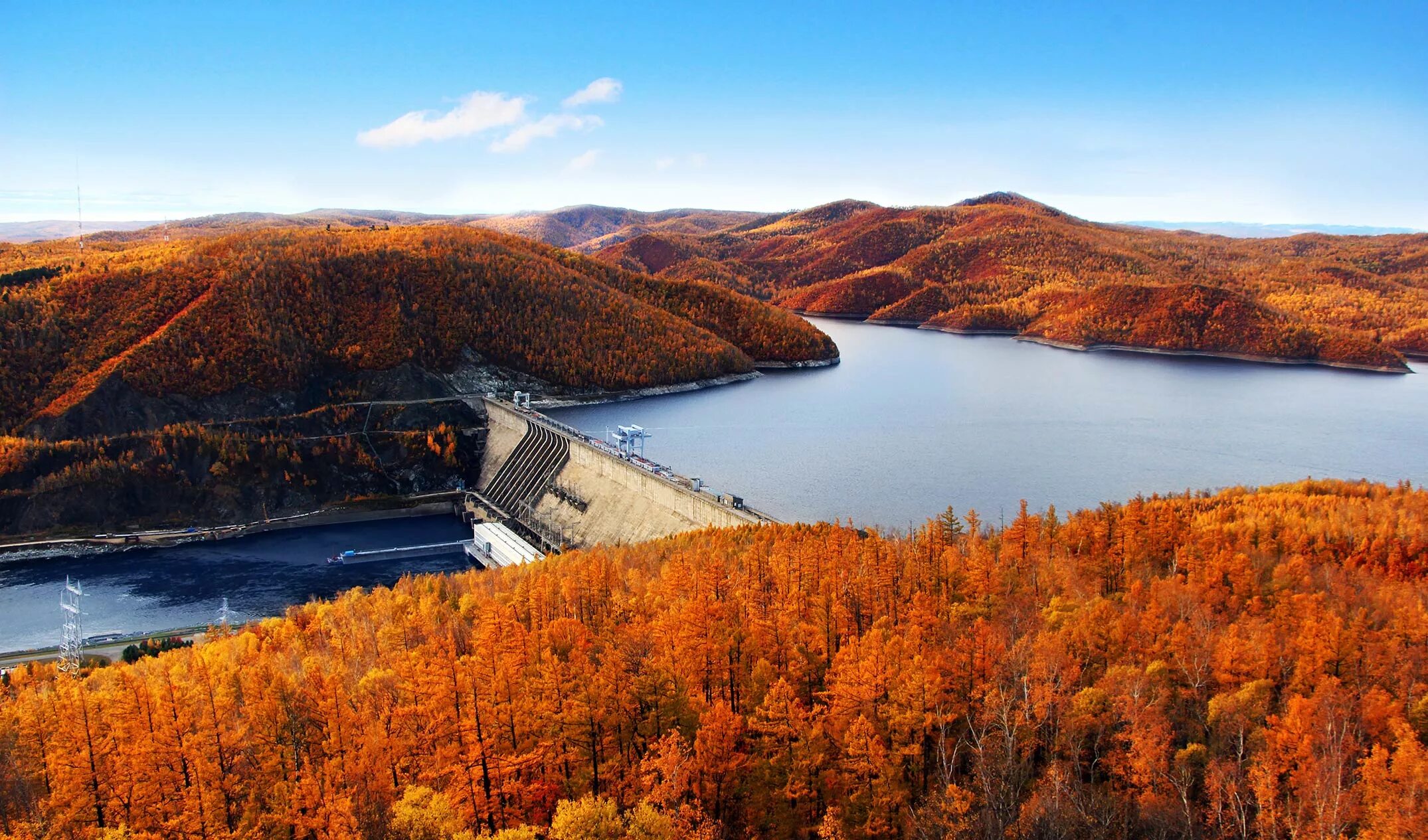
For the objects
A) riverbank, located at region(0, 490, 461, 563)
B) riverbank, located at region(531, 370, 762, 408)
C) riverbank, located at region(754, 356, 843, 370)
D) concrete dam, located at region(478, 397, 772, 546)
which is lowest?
riverbank, located at region(0, 490, 461, 563)

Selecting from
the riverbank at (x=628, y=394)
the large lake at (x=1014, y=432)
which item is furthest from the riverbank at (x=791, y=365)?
the riverbank at (x=628, y=394)

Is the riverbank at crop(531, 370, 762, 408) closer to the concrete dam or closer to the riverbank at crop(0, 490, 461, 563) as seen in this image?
the concrete dam

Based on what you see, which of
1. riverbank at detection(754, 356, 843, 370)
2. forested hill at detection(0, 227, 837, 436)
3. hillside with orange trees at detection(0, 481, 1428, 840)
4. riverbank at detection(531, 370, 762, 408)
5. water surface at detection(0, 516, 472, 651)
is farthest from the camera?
riverbank at detection(754, 356, 843, 370)

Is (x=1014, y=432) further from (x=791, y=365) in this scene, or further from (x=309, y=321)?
(x=309, y=321)

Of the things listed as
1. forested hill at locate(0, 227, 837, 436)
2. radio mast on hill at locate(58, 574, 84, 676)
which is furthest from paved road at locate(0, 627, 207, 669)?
forested hill at locate(0, 227, 837, 436)

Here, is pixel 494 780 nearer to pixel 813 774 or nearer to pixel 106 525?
pixel 813 774

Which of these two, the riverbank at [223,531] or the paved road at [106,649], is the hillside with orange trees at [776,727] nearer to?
the paved road at [106,649]

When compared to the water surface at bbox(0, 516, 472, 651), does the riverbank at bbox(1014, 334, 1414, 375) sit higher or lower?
higher
